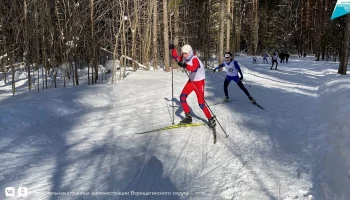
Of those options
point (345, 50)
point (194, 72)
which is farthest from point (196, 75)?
point (345, 50)

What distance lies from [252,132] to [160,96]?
17.3 ft

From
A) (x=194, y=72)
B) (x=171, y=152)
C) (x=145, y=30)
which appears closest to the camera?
(x=171, y=152)

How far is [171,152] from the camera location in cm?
588

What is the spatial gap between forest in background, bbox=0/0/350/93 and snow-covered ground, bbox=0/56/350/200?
6110 millimetres

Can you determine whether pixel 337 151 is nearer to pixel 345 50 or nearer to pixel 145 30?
pixel 345 50

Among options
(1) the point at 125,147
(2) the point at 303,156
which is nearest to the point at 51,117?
(1) the point at 125,147

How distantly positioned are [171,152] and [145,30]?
56.9 ft

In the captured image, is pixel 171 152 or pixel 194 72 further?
pixel 194 72

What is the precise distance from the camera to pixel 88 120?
27.5 feet

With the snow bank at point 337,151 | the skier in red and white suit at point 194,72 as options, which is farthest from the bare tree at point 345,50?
the skier in red and white suit at point 194,72

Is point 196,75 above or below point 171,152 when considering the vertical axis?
above

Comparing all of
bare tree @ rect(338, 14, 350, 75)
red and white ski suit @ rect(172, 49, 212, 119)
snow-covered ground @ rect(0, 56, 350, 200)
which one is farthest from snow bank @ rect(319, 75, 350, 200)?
bare tree @ rect(338, 14, 350, 75)

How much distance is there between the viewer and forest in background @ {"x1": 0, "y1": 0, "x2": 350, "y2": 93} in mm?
15102

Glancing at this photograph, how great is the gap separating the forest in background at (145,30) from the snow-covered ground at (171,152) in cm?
611
